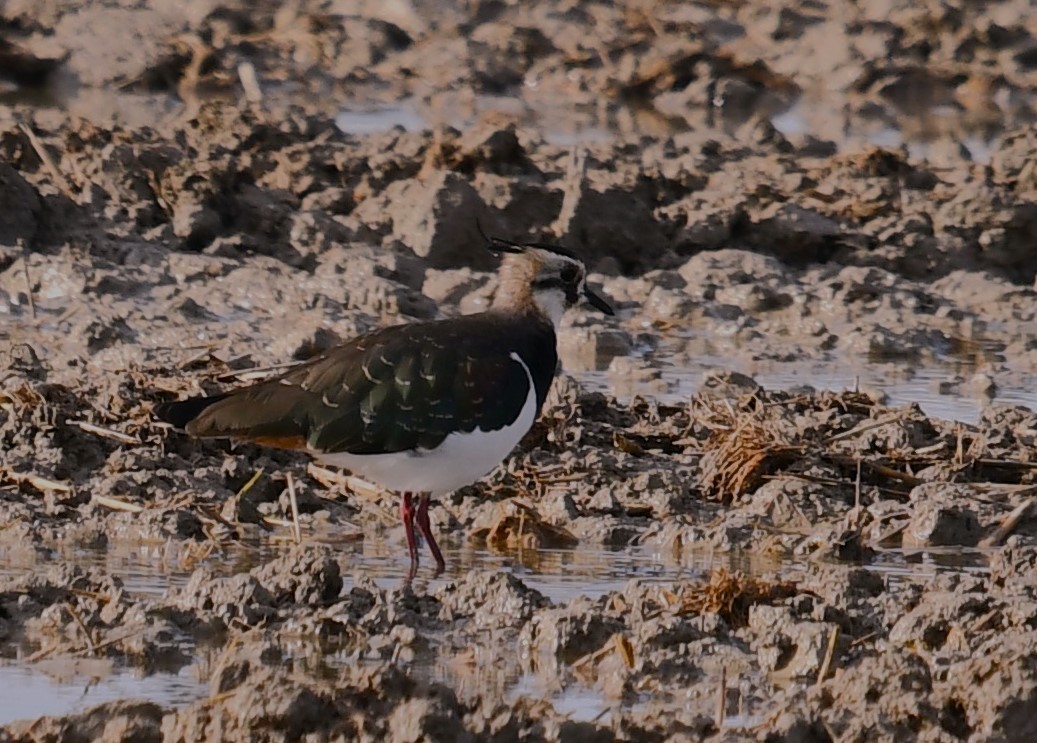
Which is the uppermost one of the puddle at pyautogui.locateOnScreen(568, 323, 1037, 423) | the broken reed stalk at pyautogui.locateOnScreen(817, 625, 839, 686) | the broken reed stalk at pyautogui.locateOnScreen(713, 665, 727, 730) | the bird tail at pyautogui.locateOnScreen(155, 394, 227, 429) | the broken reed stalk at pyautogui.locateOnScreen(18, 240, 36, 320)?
the broken reed stalk at pyautogui.locateOnScreen(18, 240, 36, 320)

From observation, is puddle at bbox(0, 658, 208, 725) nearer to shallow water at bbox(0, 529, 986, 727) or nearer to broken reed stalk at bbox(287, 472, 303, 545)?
shallow water at bbox(0, 529, 986, 727)

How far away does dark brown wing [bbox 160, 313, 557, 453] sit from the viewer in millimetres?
7766

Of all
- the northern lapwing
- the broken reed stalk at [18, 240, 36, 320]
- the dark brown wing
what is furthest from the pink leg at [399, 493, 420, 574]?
the broken reed stalk at [18, 240, 36, 320]

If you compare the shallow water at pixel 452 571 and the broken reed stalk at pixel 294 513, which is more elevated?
the broken reed stalk at pixel 294 513

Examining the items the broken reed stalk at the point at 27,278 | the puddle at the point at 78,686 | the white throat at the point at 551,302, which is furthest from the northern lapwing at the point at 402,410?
the broken reed stalk at the point at 27,278

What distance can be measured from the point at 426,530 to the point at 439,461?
0.33 metres

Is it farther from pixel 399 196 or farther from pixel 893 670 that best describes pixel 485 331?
pixel 399 196

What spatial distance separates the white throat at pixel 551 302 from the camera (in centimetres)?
866

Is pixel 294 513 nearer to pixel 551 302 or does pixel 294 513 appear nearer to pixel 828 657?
pixel 551 302

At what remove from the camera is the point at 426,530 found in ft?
26.4

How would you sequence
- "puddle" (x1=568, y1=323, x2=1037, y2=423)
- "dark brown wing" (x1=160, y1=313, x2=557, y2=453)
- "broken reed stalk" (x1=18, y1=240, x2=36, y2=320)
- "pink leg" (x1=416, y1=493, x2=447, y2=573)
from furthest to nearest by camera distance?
1. "broken reed stalk" (x1=18, y1=240, x2=36, y2=320)
2. "puddle" (x1=568, y1=323, x2=1037, y2=423)
3. "pink leg" (x1=416, y1=493, x2=447, y2=573)
4. "dark brown wing" (x1=160, y1=313, x2=557, y2=453)

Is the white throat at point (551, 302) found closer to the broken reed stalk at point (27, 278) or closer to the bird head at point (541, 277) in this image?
the bird head at point (541, 277)

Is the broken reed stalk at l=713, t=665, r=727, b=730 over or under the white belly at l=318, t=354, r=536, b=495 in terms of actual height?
under

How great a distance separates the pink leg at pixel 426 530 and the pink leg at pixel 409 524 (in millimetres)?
33
